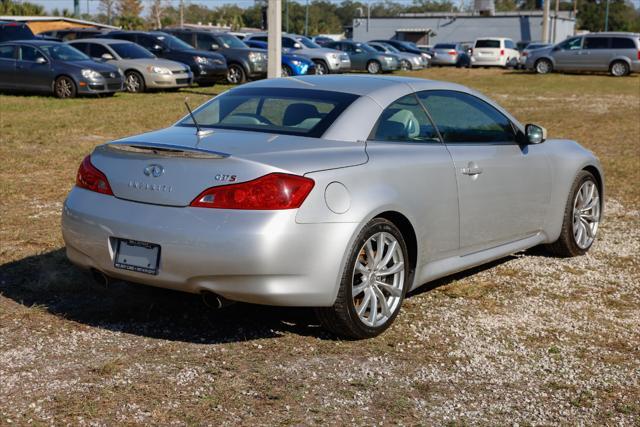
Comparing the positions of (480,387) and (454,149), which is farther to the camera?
(454,149)

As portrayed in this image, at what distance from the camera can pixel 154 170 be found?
16.3 ft

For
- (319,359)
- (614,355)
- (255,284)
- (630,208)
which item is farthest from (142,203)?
(630,208)

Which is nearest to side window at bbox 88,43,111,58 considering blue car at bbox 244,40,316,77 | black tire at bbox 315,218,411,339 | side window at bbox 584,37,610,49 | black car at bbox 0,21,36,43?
black car at bbox 0,21,36,43

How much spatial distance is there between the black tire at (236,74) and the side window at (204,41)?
4.46 feet

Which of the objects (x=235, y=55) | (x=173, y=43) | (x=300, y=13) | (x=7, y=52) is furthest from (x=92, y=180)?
(x=300, y=13)

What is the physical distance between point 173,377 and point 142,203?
3.18 ft

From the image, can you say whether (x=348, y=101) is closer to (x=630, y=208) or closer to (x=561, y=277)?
(x=561, y=277)

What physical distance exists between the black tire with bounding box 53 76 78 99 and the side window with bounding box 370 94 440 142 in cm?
1664

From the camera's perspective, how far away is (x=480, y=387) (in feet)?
15.0

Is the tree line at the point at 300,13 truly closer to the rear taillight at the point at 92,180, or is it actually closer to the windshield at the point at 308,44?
the windshield at the point at 308,44

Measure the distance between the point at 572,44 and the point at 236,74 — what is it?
56.2 feet

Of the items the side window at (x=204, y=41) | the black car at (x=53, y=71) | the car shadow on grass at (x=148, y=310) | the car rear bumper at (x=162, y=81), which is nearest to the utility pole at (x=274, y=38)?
the black car at (x=53, y=71)

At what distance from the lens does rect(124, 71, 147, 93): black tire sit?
2369 cm

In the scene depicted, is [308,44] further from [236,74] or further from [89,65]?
[89,65]
